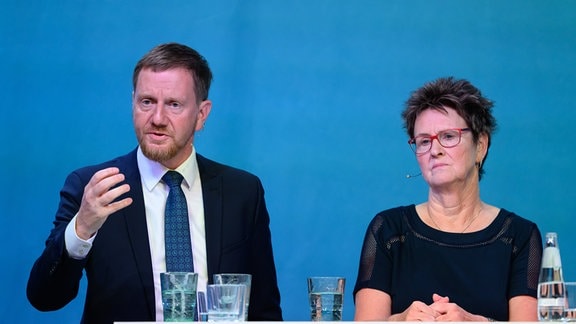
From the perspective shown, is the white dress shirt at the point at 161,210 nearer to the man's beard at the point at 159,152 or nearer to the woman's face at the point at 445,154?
the man's beard at the point at 159,152

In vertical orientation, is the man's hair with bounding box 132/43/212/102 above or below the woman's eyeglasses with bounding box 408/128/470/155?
above

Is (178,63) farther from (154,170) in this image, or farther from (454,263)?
(454,263)

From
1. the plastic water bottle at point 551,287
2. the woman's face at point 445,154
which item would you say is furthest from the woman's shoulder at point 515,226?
the plastic water bottle at point 551,287

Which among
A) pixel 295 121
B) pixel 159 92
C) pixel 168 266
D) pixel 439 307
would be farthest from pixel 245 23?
pixel 439 307

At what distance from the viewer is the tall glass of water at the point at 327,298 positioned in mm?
2576

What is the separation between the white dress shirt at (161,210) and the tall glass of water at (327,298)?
0.63 meters

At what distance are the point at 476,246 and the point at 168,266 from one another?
0.91m

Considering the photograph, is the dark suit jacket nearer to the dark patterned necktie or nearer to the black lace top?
the dark patterned necktie

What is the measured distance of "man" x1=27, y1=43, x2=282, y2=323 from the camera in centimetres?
309

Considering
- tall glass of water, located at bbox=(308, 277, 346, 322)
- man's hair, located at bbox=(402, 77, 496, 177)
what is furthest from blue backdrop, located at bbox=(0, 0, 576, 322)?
tall glass of water, located at bbox=(308, 277, 346, 322)

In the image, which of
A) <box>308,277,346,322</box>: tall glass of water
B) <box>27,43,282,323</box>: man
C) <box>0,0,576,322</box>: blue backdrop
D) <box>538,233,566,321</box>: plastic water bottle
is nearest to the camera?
<box>538,233,566,321</box>: plastic water bottle

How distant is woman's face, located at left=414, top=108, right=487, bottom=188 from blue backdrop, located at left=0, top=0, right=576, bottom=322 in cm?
81

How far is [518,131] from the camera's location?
4117 millimetres

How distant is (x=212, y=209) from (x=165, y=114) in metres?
0.33
